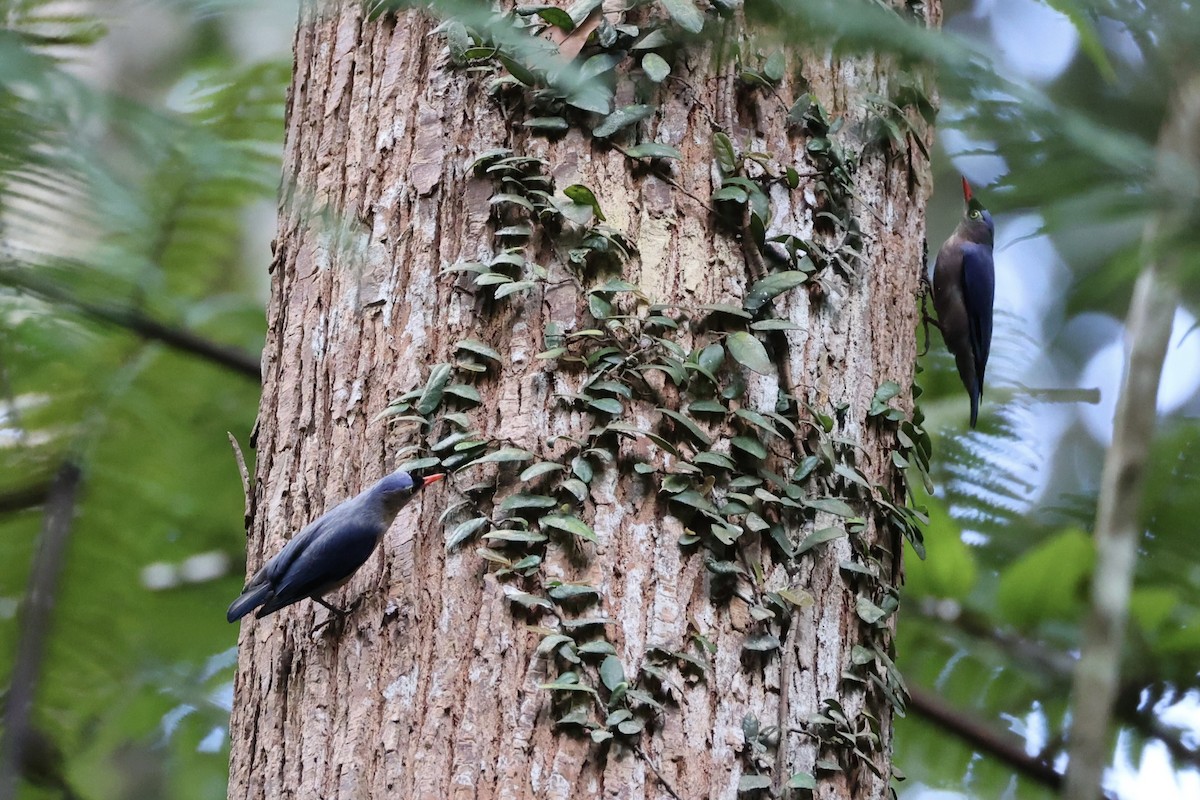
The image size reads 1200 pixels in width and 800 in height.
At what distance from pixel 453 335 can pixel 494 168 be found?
34 centimetres

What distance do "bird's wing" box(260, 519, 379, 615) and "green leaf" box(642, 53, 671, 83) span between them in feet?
3.32

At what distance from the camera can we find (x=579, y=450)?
2.08m

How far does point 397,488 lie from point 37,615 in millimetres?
1489

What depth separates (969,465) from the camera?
4.20 metres

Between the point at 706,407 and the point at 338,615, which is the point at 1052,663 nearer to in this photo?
the point at 706,407

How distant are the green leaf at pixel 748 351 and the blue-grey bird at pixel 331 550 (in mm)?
598

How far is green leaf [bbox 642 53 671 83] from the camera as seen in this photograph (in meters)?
2.24

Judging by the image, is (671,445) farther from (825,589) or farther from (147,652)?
(147,652)

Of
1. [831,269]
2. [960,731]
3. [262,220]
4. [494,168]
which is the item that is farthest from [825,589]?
[262,220]

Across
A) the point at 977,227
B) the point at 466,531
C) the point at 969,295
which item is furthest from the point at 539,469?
the point at 977,227

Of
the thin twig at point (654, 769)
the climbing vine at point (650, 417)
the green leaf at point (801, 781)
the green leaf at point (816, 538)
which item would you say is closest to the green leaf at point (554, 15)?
the climbing vine at point (650, 417)

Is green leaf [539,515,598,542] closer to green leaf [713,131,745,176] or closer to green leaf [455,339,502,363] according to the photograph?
green leaf [455,339,502,363]

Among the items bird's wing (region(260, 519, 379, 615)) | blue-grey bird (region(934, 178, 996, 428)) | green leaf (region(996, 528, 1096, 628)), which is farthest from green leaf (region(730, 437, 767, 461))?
green leaf (region(996, 528, 1096, 628))

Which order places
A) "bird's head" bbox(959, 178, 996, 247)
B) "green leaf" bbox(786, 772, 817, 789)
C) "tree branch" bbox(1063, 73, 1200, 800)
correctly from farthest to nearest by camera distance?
1. "bird's head" bbox(959, 178, 996, 247)
2. "tree branch" bbox(1063, 73, 1200, 800)
3. "green leaf" bbox(786, 772, 817, 789)
